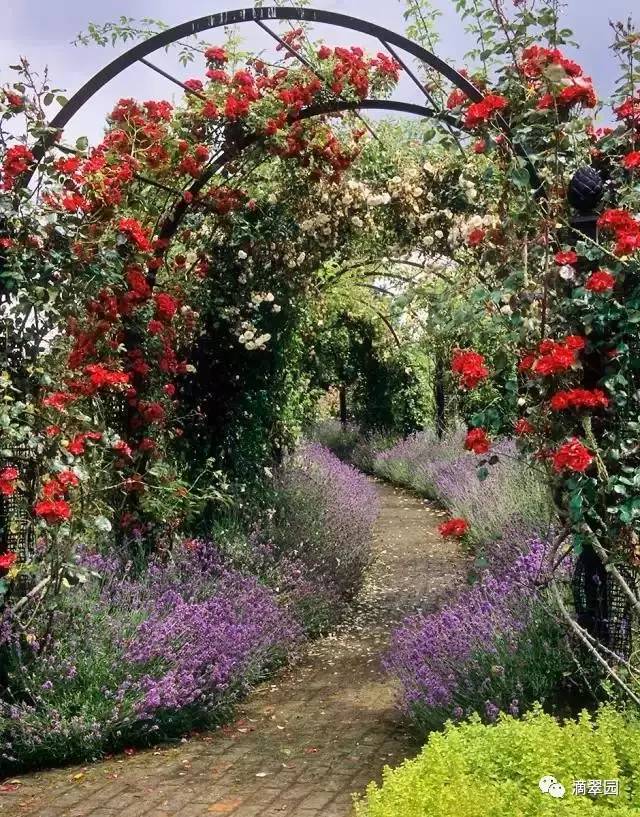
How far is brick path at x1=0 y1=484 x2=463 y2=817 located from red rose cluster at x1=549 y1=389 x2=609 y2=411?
1.68m

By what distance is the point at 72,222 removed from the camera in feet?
14.1

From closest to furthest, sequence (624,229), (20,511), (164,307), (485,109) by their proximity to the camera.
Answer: (624,229), (485,109), (20,511), (164,307)

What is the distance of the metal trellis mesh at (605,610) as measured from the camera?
391 centimetres

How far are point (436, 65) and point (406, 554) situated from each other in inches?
222

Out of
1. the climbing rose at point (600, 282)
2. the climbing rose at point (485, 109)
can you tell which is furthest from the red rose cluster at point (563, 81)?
the climbing rose at point (600, 282)

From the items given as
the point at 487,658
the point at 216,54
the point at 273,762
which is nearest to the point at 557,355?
the point at 487,658

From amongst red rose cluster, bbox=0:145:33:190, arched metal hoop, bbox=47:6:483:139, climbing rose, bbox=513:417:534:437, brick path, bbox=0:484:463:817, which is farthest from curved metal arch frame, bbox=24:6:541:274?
brick path, bbox=0:484:463:817

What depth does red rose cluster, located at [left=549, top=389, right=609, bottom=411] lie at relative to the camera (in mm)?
3564

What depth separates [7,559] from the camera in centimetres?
416

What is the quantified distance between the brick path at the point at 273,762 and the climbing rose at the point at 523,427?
1493 millimetres

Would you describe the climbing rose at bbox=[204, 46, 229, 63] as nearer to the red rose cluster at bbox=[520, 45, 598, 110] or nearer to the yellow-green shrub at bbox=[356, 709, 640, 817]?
the red rose cluster at bbox=[520, 45, 598, 110]

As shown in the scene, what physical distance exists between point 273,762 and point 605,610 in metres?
1.56

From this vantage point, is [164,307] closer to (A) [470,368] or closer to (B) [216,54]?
(B) [216,54]

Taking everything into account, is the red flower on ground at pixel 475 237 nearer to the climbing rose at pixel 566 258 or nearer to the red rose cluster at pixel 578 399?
the climbing rose at pixel 566 258
